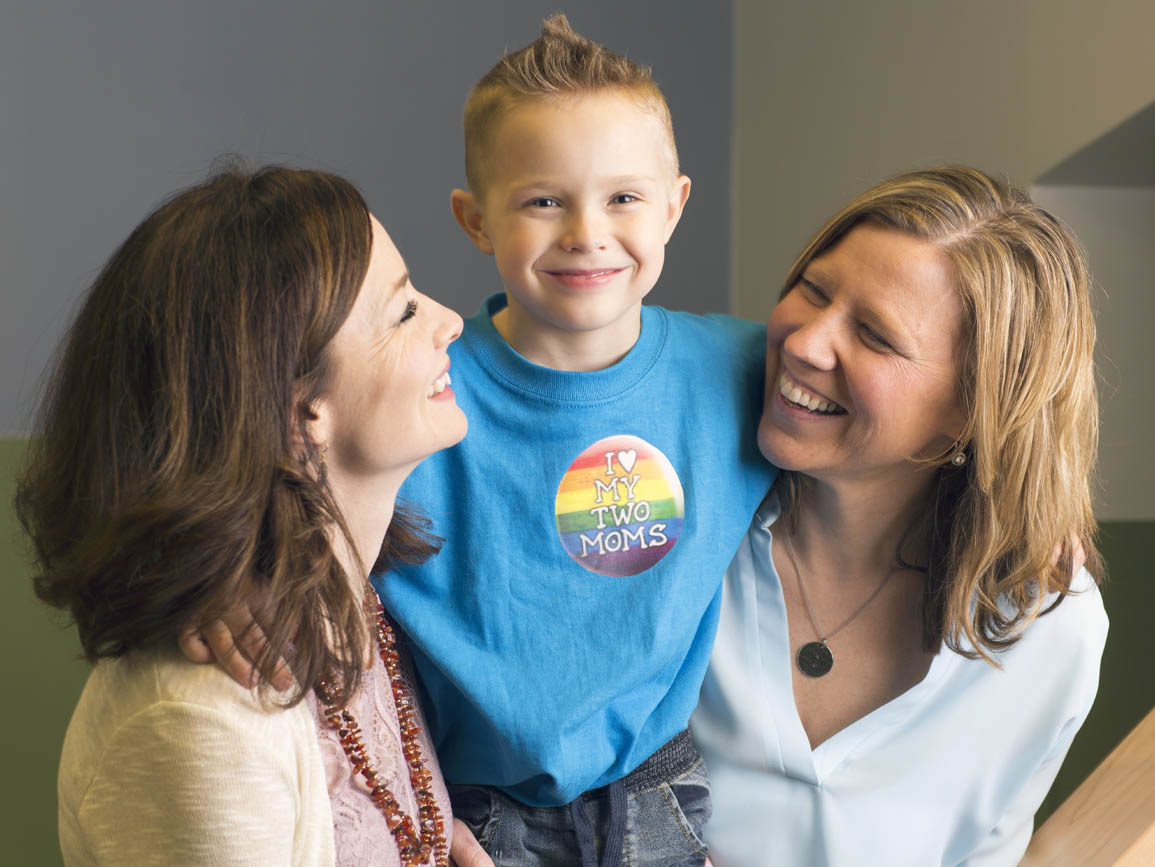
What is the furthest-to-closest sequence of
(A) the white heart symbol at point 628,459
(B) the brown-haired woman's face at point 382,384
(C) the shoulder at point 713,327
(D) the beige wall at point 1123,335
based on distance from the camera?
(D) the beige wall at point 1123,335, (C) the shoulder at point 713,327, (A) the white heart symbol at point 628,459, (B) the brown-haired woman's face at point 382,384

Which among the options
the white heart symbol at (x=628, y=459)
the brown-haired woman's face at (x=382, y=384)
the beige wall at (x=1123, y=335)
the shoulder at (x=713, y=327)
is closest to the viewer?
the brown-haired woman's face at (x=382, y=384)

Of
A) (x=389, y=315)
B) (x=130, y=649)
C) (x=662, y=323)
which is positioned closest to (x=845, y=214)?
(x=662, y=323)

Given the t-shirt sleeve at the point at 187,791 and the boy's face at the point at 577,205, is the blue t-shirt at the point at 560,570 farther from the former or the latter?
the t-shirt sleeve at the point at 187,791

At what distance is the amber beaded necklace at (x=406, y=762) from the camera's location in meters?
1.32

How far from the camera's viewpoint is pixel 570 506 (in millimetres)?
1610

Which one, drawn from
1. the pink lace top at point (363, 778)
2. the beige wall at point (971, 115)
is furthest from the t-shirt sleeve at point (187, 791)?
the beige wall at point (971, 115)

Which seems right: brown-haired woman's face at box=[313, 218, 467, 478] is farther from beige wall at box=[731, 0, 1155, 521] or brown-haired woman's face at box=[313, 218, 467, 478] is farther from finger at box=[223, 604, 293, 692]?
beige wall at box=[731, 0, 1155, 521]

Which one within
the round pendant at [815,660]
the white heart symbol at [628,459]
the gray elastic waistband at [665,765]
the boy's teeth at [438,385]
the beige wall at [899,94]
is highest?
the beige wall at [899,94]

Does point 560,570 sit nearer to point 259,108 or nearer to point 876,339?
point 876,339

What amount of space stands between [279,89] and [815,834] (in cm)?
239

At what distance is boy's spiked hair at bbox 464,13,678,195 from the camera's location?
5.08ft

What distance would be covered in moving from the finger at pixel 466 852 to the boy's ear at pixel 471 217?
2.74ft

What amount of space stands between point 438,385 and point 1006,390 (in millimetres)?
802

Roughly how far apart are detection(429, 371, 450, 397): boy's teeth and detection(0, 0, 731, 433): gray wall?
1.55 m
